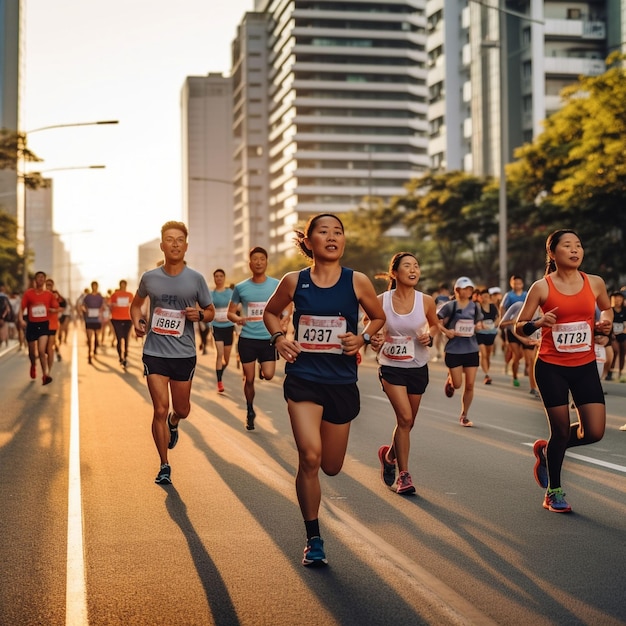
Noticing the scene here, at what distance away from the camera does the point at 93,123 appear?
1411 inches

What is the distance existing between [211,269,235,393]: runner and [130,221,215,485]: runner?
845 cm

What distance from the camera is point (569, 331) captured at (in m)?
7.29

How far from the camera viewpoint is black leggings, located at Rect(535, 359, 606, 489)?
7273 millimetres

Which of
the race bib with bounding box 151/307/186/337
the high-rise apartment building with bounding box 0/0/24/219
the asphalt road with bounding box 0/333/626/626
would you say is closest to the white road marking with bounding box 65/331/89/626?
the asphalt road with bounding box 0/333/626/626

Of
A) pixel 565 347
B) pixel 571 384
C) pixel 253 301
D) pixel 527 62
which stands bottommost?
pixel 571 384

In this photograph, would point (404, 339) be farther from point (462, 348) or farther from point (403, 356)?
point (462, 348)

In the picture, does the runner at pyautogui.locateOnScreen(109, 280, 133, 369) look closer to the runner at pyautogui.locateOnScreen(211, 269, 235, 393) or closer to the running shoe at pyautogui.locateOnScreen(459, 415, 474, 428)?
the runner at pyautogui.locateOnScreen(211, 269, 235, 393)

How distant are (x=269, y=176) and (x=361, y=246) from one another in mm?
83217

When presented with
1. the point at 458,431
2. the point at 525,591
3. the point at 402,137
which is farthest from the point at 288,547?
the point at 402,137

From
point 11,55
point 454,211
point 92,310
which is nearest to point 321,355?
point 92,310

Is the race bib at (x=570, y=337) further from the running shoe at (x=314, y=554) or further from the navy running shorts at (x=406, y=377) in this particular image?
the running shoe at (x=314, y=554)

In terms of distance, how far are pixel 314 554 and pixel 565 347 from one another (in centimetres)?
243

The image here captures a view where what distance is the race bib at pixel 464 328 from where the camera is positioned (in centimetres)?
1319

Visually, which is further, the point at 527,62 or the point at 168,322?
the point at 527,62
